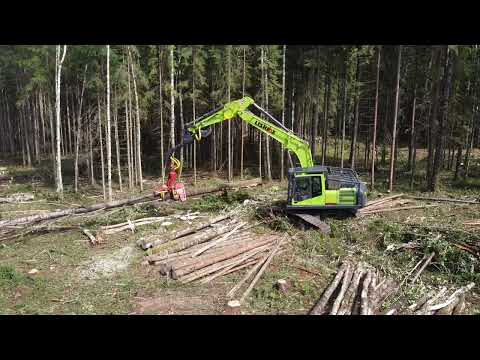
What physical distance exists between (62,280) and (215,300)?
459 cm

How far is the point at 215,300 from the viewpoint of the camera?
1016 centimetres

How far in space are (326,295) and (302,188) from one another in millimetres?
4910

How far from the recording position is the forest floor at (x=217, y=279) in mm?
9945

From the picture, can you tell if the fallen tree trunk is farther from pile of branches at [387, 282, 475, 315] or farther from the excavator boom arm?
pile of branches at [387, 282, 475, 315]

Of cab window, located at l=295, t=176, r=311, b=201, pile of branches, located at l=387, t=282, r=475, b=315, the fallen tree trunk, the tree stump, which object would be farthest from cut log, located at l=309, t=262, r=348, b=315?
the fallen tree trunk

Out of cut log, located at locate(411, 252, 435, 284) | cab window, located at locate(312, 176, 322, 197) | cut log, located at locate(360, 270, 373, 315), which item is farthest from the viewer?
cab window, located at locate(312, 176, 322, 197)

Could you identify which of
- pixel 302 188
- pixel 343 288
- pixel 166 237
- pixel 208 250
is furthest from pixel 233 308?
pixel 302 188

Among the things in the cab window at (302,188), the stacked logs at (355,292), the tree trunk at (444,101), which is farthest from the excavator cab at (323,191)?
the tree trunk at (444,101)

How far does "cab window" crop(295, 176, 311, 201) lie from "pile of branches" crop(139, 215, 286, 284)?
178 centimetres

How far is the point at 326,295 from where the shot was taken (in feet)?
32.7

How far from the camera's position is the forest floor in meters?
9.95

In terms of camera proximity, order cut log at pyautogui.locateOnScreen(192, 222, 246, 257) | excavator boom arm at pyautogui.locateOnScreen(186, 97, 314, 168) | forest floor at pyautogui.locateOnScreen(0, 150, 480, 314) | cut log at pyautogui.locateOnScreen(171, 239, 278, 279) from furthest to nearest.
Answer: excavator boom arm at pyautogui.locateOnScreen(186, 97, 314, 168)
cut log at pyautogui.locateOnScreen(192, 222, 246, 257)
cut log at pyautogui.locateOnScreen(171, 239, 278, 279)
forest floor at pyautogui.locateOnScreen(0, 150, 480, 314)

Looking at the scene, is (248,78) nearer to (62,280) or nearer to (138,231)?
(138,231)
